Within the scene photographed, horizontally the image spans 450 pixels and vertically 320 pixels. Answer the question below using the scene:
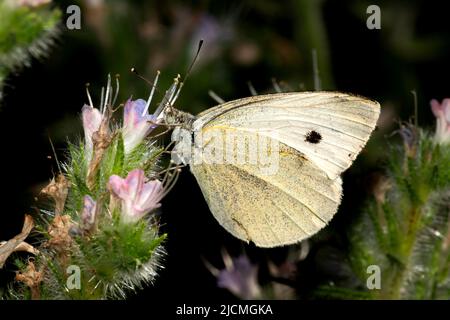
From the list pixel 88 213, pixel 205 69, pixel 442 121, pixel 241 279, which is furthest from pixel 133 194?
pixel 205 69

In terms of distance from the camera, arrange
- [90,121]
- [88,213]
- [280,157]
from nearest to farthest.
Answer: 1. [88,213]
2. [90,121]
3. [280,157]

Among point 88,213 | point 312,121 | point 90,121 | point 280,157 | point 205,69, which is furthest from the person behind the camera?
point 205,69

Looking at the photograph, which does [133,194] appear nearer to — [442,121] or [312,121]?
[312,121]

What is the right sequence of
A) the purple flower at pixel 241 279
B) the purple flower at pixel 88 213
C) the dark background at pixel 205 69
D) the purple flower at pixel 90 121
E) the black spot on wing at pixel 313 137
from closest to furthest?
the purple flower at pixel 88 213 → the purple flower at pixel 90 121 → the black spot on wing at pixel 313 137 → the purple flower at pixel 241 279 → the dark background at pixel 205 69

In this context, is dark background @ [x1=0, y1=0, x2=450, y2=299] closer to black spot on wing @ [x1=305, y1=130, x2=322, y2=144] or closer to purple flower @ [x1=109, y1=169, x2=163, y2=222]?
black spot on wing @ [x1=305, y1=130, x2=322, y2=144]

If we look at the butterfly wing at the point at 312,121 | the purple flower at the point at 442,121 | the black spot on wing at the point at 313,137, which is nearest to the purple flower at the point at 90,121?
the butterfly wing at the point at 312,121

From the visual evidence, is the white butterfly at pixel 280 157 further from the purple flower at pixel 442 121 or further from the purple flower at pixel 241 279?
the purple flower at pixel 241 279

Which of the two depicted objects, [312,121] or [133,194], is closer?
[133,194]

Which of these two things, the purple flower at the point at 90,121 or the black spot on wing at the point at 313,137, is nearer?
the purple flower at the point at 90,121

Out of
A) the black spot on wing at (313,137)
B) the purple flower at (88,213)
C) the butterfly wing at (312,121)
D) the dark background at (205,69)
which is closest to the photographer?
the purple flower at (88,213)
